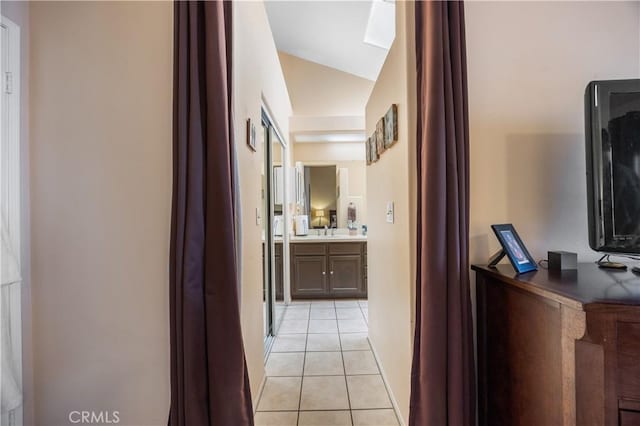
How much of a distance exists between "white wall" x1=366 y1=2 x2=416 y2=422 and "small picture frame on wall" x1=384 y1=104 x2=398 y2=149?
0.12 ft

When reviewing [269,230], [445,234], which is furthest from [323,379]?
[445,234]

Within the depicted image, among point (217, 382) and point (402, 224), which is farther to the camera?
point (402, 224)

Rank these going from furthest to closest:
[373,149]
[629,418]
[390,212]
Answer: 1. [373,149]
2. [390,212]
3. [629,418]

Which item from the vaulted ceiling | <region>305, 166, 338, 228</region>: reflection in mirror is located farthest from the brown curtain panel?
<region>305, 166, 338, 228</region>: reflection in mirror

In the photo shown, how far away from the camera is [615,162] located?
100cm

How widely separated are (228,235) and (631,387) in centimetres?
131

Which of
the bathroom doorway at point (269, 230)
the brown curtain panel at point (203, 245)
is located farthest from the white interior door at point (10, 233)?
the bathroom doorway at point (269, 230)

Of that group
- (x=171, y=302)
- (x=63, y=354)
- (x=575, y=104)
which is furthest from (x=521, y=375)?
(x=63, y=354)

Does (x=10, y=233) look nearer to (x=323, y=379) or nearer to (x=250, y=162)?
(x=250, y=162)

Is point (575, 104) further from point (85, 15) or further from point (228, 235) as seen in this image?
point (85, 15)

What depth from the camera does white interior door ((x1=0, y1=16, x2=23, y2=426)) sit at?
1.26 meters

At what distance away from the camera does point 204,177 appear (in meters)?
1.18

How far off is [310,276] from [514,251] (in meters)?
3.04

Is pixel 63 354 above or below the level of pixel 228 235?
below
